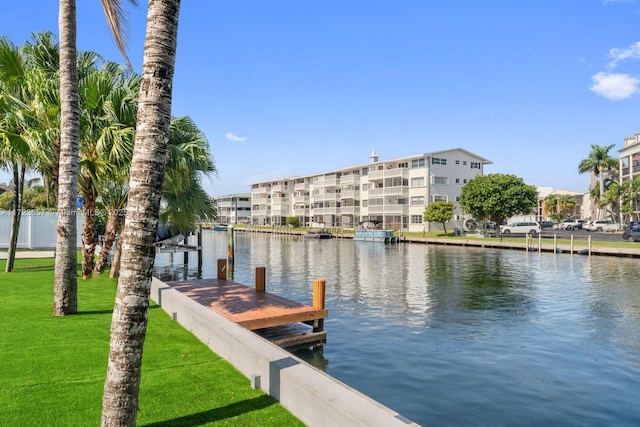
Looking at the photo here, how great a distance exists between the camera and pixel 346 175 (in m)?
88.1

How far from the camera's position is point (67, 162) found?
1070 cm

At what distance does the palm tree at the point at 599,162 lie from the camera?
84.1 meters

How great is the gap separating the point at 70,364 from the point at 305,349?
701 cm

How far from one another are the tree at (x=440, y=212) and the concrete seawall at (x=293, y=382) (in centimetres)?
5787

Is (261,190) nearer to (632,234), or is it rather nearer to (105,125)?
(632,234)

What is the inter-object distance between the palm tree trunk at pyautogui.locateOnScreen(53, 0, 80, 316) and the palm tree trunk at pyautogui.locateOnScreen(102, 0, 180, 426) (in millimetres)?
7172

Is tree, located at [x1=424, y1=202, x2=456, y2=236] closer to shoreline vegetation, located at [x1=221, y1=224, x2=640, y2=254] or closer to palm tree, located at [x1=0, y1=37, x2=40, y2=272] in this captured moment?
shoreline vegetation, located at [x1=221, y1=224, x2=640, y2=254]

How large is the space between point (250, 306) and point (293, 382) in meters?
7.74

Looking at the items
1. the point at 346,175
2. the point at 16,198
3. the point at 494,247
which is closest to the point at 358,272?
the point at 16,198

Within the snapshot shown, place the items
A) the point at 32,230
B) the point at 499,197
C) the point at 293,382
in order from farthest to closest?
the point at 499,197, the point at 32,230, the point at 293,382

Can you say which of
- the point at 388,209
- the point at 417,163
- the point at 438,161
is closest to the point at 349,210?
the point at 388,209

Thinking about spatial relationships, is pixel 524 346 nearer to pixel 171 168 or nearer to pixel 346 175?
pixel 171 168

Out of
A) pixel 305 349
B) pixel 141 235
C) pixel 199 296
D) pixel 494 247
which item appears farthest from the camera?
pixel 494 247

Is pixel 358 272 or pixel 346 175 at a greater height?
pixel 346 175
